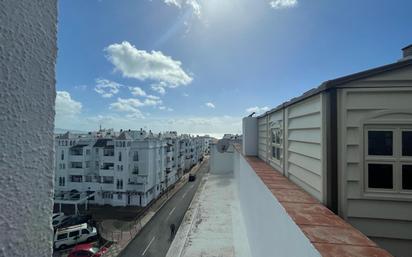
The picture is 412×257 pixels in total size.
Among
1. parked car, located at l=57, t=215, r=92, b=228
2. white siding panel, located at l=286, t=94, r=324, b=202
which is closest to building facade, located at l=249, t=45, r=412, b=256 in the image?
white siding panel, located at l=286, t=94, r=324, b=202

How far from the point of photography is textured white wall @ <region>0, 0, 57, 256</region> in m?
0.47

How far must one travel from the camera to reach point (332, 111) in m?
2.33

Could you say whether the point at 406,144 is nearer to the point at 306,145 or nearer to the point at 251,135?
the point at 306,145

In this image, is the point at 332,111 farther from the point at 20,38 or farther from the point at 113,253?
the point at 113,253

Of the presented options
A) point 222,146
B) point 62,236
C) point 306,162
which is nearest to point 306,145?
point 306,162

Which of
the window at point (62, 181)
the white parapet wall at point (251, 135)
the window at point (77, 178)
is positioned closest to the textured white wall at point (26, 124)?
the white parapet wall at point (251, 135)

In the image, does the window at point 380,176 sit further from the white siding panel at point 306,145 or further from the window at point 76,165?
the window at point 76,165

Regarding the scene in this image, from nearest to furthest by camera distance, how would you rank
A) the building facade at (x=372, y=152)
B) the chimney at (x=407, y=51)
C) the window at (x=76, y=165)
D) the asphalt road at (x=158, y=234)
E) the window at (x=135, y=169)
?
the building facade at (x=372, y=152), the chimney at (x=407, y=51), the asphalt road at (x=158, y=234), the window at (x=135, y=169), the window at (x=76, y=165)

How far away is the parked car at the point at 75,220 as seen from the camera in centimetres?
1450

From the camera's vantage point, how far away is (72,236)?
42.0ft

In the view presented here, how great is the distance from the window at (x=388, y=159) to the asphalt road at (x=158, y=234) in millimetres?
11444

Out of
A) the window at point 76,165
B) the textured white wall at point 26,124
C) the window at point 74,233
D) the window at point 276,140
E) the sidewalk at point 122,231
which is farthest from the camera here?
the window at point 76,165

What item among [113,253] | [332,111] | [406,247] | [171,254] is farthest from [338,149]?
[113,253]

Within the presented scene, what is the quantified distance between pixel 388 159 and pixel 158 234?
1372 cm
